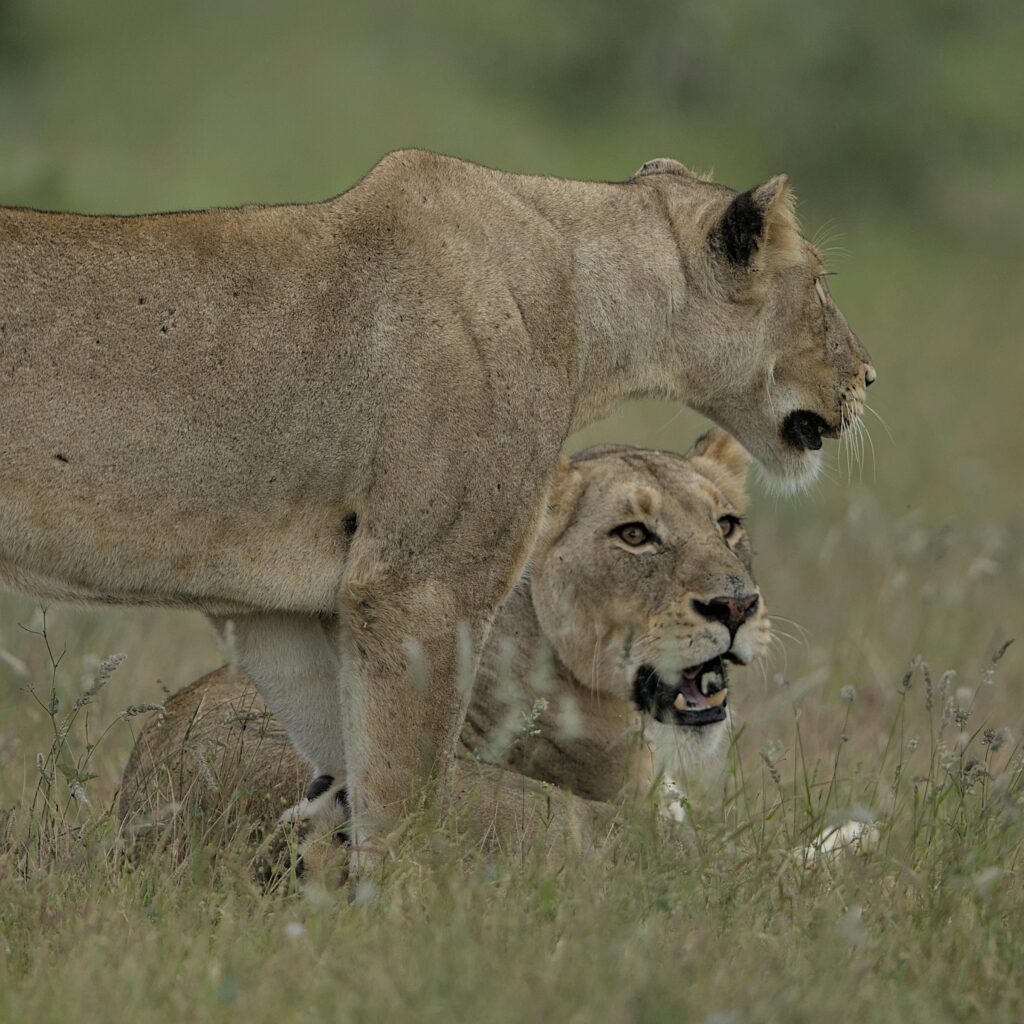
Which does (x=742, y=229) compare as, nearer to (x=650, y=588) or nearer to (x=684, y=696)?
(x=650, y=588)

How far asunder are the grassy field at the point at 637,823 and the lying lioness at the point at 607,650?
0.24 m

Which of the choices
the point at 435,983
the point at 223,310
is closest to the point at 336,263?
the point at 223,310

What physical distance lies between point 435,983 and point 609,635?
215 centimetres

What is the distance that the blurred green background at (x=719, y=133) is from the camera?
1092 centimetres

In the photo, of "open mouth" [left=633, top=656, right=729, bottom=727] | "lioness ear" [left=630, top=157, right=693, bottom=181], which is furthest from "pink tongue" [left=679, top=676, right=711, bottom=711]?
"lioness ear" [left=630, top=157, right=693, bottom=181]

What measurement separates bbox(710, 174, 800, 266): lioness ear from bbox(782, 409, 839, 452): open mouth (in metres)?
0.43

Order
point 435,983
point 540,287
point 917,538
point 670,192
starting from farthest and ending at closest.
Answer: point 917,538 → point 670,192 → point 540,287 → point 435,983

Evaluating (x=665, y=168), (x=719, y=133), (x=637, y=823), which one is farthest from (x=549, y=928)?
(x=719, y=133)

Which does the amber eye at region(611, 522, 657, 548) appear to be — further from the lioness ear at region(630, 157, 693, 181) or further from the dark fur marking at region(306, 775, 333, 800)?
the dark fur marking at region(306, 775, 333, 800)

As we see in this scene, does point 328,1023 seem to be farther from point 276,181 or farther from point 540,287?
point 276,181

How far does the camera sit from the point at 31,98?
1948cm

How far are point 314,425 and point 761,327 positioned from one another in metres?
1.35

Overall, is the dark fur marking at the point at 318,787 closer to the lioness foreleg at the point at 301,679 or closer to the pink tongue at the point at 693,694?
the lioness foreleg at the point at 301,679

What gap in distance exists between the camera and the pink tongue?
489 cm
